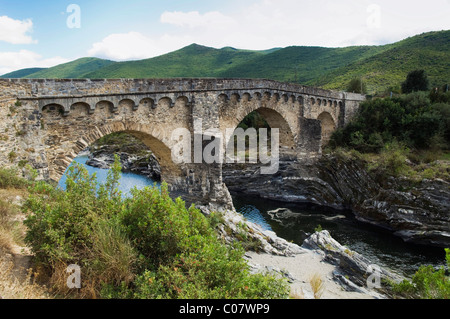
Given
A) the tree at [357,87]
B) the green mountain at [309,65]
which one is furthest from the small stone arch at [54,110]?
the tree at [357,87]

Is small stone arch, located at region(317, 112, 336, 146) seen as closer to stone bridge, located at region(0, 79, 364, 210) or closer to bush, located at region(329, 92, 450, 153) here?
bush, located at region(329, 92, 450, 153)

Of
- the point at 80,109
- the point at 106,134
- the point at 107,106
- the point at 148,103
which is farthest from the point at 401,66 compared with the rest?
the point at 80,109

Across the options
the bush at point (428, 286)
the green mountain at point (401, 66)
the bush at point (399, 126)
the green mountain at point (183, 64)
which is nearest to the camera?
the bush at point (428, 286)

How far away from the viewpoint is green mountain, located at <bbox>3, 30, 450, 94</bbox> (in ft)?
114

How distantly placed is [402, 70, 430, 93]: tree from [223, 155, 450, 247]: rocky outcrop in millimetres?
12428

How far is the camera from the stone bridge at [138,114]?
801 centimetres

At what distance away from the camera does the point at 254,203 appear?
2102 cm

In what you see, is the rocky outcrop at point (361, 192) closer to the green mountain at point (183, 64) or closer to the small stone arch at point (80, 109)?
the small stone arch at point (80, 109)

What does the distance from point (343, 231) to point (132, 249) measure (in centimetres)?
1428

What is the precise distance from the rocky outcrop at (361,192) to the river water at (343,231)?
65cm

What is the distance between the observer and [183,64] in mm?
63031

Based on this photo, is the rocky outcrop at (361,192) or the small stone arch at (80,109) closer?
the small stone arch at (80,109)

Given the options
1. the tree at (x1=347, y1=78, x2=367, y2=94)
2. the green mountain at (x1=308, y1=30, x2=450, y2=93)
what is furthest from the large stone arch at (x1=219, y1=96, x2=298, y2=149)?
the green mountain at (x1=308, y1=30, x2=450, y2=93)

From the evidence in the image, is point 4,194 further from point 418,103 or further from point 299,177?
point 418,103
